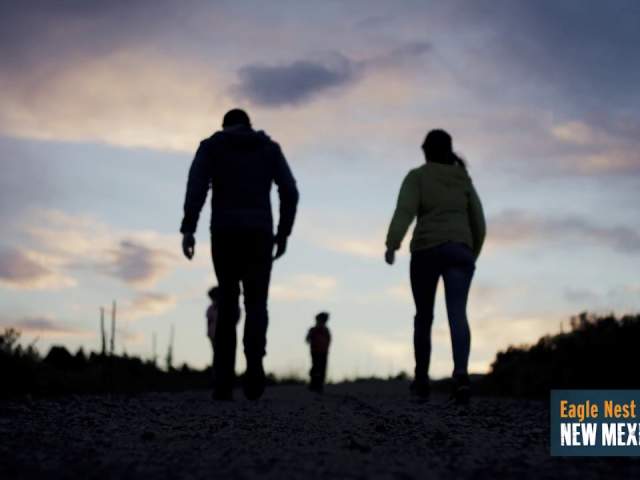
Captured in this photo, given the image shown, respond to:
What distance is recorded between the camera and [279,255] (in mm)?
9961

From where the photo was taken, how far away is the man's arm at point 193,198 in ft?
31.3

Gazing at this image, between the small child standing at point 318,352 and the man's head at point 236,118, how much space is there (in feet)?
27.6

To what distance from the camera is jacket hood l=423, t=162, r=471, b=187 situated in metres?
9.75

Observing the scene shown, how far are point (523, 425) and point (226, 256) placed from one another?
3502mm

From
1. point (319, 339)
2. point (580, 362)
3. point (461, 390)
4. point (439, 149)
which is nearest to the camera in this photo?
point (461, 390)

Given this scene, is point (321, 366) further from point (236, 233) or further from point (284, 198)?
point (236, 233)

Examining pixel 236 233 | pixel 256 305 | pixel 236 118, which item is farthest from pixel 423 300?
pixel 236 118

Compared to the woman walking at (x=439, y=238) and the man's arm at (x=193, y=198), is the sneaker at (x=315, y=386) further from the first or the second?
the man's arm at (x=193, y=198)

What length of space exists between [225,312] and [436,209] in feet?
7.58

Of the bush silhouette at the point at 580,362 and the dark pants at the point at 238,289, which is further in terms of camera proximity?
the bush silhouette at the point at 580,362

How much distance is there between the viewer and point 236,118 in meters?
10.1

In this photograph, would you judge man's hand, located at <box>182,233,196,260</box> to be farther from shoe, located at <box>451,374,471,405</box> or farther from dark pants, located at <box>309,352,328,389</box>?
dark pants, located at <box>309,352,328,389</box>

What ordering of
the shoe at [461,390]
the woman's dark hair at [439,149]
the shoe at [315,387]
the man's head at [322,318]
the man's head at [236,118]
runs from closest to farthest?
the shoe at [461,390] < the woman's dark hair at [439,149] < the man's head at [236,118] < the shoe at [315,387] < the man's head at [322,318]

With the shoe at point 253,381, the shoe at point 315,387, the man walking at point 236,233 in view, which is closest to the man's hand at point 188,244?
the man walking at point 236,233
